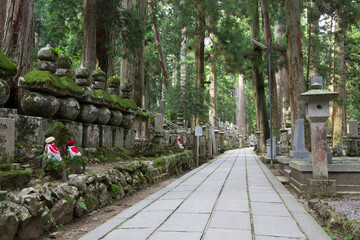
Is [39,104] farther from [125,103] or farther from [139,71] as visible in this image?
[139,71]

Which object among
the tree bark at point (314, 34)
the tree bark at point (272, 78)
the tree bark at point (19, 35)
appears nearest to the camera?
the tree bark at point (19, 35)

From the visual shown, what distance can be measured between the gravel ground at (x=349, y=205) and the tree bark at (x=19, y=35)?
5861 mm

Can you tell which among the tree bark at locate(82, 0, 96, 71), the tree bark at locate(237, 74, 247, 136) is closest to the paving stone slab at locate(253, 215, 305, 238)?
the tree bark at locate(82, 0, 96, 71)

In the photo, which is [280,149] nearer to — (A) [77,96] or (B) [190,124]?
(B) [190,124]

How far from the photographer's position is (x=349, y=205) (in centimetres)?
462

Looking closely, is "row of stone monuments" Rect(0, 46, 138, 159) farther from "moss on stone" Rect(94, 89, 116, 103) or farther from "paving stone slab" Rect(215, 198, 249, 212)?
"paving stone slab" Rect(215, 198, 249, 212)

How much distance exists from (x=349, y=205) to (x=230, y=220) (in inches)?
90.2

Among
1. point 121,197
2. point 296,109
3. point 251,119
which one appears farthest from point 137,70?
point 251,119

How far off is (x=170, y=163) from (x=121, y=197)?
355 cm

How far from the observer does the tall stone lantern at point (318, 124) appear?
547 cm

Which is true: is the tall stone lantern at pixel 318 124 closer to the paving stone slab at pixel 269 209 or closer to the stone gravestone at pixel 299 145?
the paving stone slab at pixel 269 209

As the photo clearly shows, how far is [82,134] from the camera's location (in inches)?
227

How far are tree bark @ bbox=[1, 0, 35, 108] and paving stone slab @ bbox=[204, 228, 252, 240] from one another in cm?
453

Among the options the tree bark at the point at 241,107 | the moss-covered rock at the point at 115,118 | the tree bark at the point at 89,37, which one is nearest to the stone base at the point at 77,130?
the moss-covered rock at the point at 115,118
